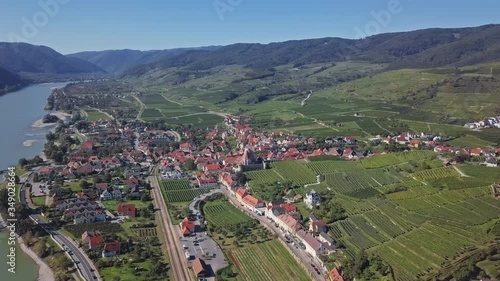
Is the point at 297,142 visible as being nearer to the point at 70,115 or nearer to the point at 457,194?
the point at 457,194

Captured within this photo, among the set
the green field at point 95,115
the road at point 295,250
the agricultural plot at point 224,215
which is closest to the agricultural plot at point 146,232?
the agricultural plot at point 224,215

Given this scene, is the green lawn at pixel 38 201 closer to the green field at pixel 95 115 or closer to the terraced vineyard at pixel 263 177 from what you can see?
the terraced vineyard at pixel 263 177

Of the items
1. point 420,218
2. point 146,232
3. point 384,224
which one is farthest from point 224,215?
point 420,218

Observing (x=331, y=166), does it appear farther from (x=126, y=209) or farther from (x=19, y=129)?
(x=19, y=129)

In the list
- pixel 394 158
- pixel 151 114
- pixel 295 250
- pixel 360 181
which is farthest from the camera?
pixel 151 114

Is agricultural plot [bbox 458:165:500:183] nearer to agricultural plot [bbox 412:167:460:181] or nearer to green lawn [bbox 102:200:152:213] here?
agricultural plot [bbox 412:167:460:181]

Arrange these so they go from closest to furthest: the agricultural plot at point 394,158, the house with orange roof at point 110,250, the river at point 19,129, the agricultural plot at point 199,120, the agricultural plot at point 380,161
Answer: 1. the house with orange roof at point 110,250
2. the agricultural plot at point 380,161
3. the agricultural plot at point 394,158
4. the river at point 19,129
5. the agricultural plot at point 199,120

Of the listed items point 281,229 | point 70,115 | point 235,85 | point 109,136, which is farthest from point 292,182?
point 235,85
